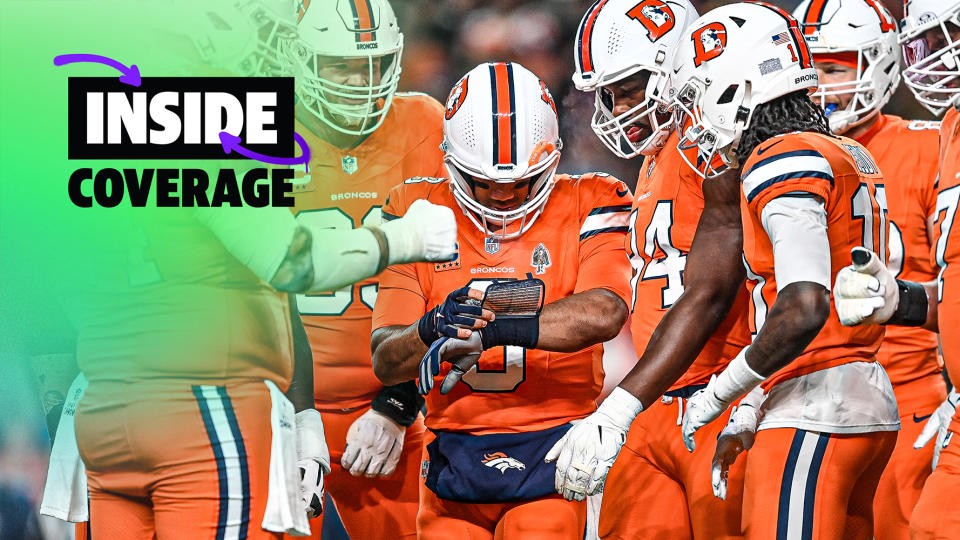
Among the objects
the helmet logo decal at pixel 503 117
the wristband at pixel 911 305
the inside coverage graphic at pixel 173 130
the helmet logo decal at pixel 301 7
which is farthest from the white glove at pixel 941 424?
the helmet logo decal at pixel 301 7

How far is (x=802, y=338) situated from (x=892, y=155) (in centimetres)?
131

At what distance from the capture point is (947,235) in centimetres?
290

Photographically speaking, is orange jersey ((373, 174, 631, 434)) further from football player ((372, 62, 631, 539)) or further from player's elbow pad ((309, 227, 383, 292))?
player's elbow pad ((309, 227, 383, 292))

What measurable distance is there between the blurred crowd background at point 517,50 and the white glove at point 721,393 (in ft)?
5.66

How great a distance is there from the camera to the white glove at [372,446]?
322 cm

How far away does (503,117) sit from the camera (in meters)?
2.90

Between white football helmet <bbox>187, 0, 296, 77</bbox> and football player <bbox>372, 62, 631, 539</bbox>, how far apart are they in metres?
0.69

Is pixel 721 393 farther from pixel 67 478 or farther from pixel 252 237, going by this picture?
pixel 67 478

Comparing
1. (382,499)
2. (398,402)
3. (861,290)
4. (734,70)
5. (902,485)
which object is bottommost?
(382,499)

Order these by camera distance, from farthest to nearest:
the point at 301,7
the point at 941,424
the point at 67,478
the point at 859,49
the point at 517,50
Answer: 1. the point at 517,50
2. the point at 301,7
3. the point at 859,49
4. the point at 941,424
5. the point at 67,478

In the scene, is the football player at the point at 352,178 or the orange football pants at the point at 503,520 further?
the football player at the point at 352,178

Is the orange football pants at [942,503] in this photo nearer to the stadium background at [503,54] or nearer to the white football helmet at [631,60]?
the white football helmet at [631,60]

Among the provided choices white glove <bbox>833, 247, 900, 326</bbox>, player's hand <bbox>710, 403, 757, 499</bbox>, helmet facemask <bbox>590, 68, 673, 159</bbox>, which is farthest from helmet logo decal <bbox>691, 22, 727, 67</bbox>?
player's hand <bbox>710, 403, 757, 499</bbox>

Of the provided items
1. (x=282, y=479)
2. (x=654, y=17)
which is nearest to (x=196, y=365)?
(x=282, y=479)
